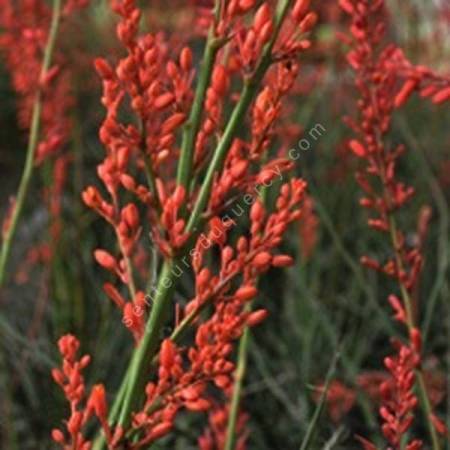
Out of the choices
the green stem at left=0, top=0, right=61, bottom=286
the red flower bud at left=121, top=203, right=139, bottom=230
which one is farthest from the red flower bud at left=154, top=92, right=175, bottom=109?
the green stem at left=0, top=0, right=61, bottom=286

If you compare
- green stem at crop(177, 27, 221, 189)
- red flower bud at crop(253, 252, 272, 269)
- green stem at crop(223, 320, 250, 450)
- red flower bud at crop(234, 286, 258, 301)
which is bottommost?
green stem at crop(223, 320, 250, 450)

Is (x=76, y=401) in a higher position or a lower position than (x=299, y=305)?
higher

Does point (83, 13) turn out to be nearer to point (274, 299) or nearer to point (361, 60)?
point (274, 299)

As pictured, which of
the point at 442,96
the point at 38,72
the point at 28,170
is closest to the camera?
the point at 442,96

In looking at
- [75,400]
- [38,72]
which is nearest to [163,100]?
[75,400]

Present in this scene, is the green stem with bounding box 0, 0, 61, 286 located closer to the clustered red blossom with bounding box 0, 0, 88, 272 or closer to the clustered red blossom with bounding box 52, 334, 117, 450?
the clustered red blossom with bounding box 0, 0, 88, 272

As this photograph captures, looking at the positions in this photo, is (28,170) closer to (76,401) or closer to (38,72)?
(38,72)

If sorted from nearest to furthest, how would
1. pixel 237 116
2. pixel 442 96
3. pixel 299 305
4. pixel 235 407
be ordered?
pixel 237 116, pixel 442 96, pixel 235 407, pixel 299 305

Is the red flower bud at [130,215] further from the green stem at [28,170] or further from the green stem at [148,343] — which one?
the green stem at [28,170]

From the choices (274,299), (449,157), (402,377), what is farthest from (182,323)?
(449,157)
